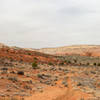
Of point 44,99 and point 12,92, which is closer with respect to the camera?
point 44,99

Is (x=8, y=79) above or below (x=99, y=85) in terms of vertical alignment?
above

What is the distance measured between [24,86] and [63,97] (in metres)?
3.71

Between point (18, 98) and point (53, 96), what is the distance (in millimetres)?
2192

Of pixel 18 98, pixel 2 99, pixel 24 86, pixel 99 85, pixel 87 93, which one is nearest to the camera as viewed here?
pixel 2 99

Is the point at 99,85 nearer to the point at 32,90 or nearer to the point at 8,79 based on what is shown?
the point at 32,90

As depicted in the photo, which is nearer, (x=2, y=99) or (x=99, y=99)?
(x=2, y=99)

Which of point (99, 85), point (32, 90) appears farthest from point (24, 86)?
point (99, 85)

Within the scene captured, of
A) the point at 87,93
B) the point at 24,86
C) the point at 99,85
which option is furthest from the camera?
the point at 99,85

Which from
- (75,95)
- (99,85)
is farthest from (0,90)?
(99,85)

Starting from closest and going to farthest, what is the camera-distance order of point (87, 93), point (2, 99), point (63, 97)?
point (2, 99) < point (63, 97) < point (87, 93)

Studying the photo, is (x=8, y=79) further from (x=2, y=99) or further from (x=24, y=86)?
(x=2, y=99)

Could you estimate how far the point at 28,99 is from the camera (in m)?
9.58

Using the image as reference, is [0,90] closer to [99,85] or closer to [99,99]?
[99,99]

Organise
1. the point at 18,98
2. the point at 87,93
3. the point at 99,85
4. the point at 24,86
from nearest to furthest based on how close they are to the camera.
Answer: the point at 18,98 → the point at 87,93 → the point at 24,86 → the point at 99,85
